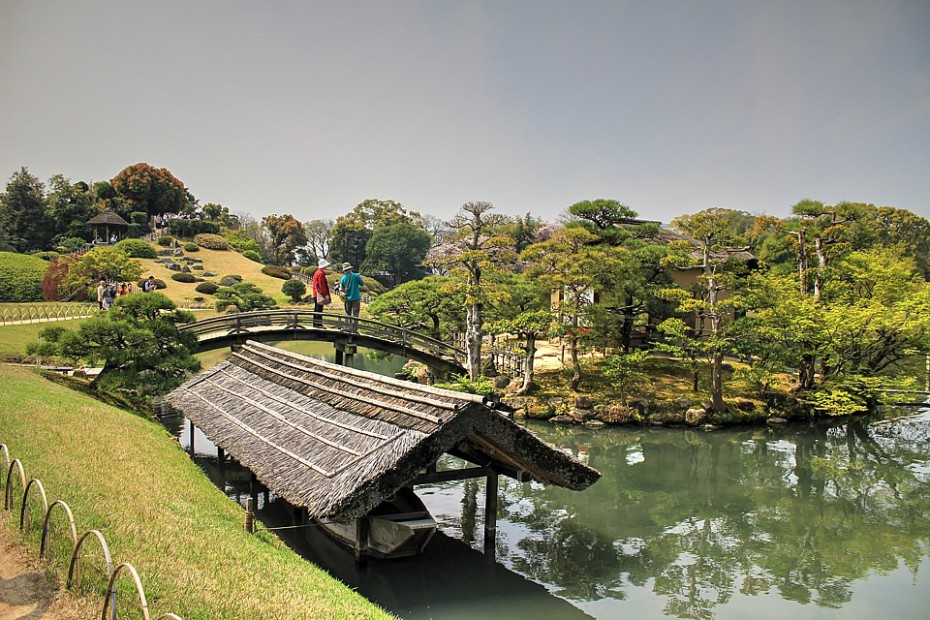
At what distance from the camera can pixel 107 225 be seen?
188 feet

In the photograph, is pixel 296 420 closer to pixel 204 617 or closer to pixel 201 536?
pixel 201 536

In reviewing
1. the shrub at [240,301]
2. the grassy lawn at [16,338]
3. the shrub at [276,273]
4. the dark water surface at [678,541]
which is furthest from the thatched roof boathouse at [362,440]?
the shrub at [276,273]

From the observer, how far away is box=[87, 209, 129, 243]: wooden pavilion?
56.7 meters

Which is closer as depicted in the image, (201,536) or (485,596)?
(201,536)

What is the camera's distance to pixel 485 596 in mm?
9016

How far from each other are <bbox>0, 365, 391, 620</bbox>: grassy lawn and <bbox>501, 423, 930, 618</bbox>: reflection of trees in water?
4474 millimetres

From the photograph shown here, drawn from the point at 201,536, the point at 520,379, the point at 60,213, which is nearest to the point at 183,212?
the point at 60,213

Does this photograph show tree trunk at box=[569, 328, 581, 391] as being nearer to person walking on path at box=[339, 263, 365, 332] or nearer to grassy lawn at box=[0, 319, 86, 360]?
person walking on path at box=[339, 263, 365, 332]

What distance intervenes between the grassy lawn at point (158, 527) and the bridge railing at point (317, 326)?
291 inches

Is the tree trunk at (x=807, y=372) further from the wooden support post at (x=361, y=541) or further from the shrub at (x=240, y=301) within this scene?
the shrub at (x=240, y=301)

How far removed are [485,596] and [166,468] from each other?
251 inches

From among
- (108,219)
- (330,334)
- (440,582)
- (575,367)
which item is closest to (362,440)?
(440,582)

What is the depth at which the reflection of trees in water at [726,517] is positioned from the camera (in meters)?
10.1

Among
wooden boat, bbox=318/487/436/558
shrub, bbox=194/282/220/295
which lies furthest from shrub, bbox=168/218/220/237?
wooden boat, bbox=318/487/436/558
